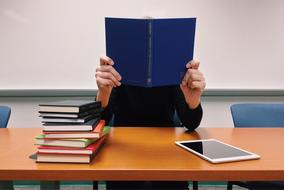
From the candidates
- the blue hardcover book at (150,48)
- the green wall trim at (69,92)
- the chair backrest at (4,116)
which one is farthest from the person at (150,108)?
the green wall trim at (69,92)

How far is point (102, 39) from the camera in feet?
8.15

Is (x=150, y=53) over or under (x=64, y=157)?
over

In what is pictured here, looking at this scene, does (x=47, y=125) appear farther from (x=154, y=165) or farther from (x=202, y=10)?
(x=202, y=10)

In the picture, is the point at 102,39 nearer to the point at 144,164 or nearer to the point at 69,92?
the point at 69,92

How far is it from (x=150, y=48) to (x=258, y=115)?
3.21 ft

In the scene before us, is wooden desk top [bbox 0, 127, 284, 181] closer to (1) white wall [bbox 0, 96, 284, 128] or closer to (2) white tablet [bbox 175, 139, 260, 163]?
(2) white tablet [bbox 175, 139, 260, 163]

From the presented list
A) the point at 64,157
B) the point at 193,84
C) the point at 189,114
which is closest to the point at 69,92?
the point at 189,114

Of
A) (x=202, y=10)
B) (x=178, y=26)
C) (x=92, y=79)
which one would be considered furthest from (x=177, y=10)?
(x=178, y=26)

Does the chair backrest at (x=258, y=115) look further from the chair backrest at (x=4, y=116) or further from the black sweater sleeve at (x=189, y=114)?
the chair backrest at (x=4, y=116)

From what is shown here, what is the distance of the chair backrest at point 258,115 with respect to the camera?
1754mm

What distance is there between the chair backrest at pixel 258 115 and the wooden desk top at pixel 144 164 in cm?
45

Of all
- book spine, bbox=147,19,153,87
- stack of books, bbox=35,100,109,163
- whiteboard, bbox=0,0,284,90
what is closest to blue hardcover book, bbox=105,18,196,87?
book spine, bbox=147,19,153,87

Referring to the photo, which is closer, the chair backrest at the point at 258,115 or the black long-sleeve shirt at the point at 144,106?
the black long-sleeve shirt at the point at 144,106

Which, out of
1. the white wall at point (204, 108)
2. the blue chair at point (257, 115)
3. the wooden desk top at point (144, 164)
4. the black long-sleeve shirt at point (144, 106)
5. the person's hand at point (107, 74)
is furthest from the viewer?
the white wall at point (204, 108)
